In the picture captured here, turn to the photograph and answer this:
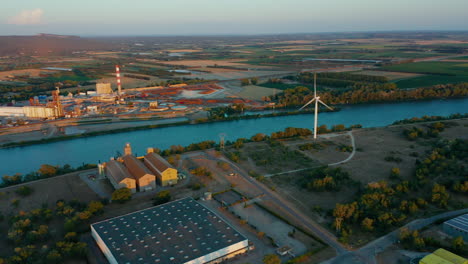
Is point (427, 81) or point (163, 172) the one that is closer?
point (163, 172)

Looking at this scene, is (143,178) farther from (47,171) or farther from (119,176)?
(47,171)

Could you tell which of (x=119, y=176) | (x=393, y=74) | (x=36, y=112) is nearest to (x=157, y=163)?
(x=119, y=176)

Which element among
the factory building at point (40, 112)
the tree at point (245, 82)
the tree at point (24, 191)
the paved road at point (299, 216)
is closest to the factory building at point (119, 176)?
the tree at point (24, 191)

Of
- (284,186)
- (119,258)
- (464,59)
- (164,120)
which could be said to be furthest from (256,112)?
(464,59)

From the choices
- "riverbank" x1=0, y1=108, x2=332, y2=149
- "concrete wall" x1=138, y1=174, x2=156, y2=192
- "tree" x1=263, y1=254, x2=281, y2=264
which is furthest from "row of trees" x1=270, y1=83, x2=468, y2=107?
"tree" x1=263, y1=254, x2=281, y2=264

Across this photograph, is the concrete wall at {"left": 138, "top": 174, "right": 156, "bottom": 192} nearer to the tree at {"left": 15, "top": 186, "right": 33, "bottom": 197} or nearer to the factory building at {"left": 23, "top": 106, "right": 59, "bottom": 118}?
the tree at {"left": 15, "top": 186, "right": 33, "bottom": 197}

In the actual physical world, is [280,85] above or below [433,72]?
below

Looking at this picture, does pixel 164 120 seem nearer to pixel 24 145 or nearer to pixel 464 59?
pixel 24 145
